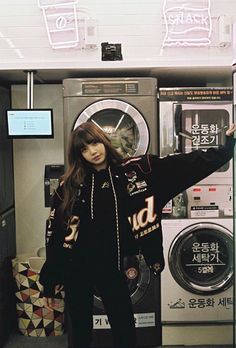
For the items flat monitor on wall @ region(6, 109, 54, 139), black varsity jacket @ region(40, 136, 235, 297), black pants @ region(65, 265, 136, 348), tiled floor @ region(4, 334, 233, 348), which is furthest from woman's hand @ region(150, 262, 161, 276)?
flat monitor on wall @ region(6, 109, 54, 139)

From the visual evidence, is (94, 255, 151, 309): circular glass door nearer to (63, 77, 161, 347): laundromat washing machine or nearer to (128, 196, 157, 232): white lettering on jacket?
(63, 77, 161, 347): laundromat washing machine

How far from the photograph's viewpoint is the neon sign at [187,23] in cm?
366

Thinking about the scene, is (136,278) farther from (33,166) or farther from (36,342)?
(33,166)

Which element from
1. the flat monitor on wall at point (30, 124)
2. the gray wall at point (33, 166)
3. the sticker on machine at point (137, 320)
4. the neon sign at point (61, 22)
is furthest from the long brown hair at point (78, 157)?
the neon sign at point (61, 22)

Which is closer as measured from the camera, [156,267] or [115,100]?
[156,267]

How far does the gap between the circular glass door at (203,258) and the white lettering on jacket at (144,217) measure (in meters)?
0.65

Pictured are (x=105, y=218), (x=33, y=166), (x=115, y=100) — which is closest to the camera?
(x=105, y=218)

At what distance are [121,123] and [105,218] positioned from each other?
3.04 feet

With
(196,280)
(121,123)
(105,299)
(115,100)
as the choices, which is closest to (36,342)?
(105,299)

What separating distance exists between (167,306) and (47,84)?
2159 mm

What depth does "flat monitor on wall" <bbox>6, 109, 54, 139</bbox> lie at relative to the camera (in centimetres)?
307

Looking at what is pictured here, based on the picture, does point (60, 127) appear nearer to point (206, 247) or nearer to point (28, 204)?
point (28, 204)

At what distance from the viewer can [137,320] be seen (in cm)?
310

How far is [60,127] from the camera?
3734 millimetres
